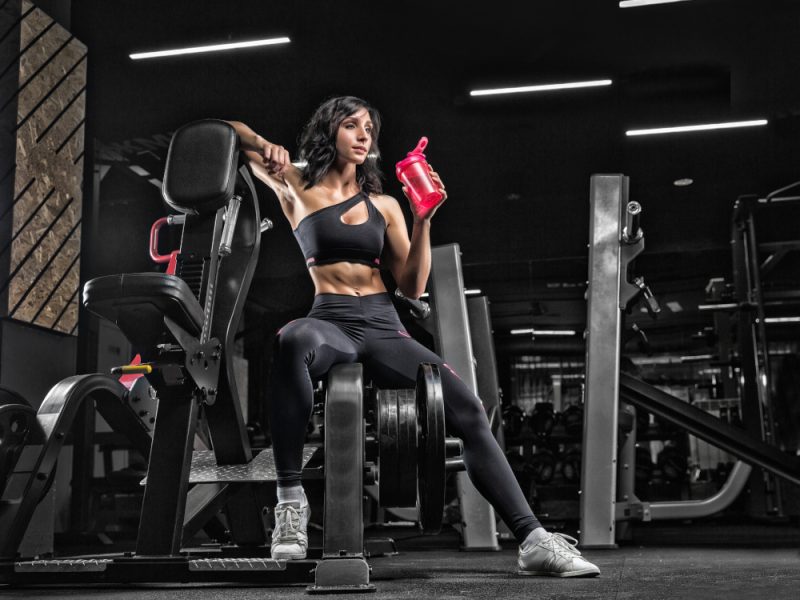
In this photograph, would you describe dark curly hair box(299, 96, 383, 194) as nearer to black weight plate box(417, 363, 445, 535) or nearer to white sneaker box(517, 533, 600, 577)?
black weight plate box(417, 363, 445, 535)

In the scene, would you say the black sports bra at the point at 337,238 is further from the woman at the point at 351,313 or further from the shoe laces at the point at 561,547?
the shoe laces at the point at 561,547

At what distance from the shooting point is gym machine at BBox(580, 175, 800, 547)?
3.13 meters

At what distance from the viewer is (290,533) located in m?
1.82

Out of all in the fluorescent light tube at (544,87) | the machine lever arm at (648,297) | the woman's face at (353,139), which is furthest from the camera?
the fluorescent light tube at (544,87)

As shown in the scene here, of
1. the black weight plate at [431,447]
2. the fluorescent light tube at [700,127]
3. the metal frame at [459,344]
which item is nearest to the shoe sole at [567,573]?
the black weight plate at [431,447]

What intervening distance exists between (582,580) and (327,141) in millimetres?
1198

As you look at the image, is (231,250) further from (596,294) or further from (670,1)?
(670,1)

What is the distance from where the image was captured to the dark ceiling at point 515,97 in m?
4.85

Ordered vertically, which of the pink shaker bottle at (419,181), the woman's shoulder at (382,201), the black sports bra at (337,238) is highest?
the woman's shoulder at (382,201)

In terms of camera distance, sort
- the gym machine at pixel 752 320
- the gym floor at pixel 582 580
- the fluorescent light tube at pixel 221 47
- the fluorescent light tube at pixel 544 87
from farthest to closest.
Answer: the fluorescent light tube at pixel 544 87 < the fluorescent light tube at pixel 221 47 < the gym machine at pixel 752 320 < the gym floor at pixel 582 580

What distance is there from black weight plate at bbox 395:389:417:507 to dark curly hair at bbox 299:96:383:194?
2.03ft

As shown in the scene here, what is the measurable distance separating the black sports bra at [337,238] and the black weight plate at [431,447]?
349 millimetres

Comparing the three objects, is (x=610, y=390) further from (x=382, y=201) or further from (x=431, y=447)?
(x=431, y=447)

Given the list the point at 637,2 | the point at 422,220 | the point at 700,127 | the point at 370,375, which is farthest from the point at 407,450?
the point at 700,127
